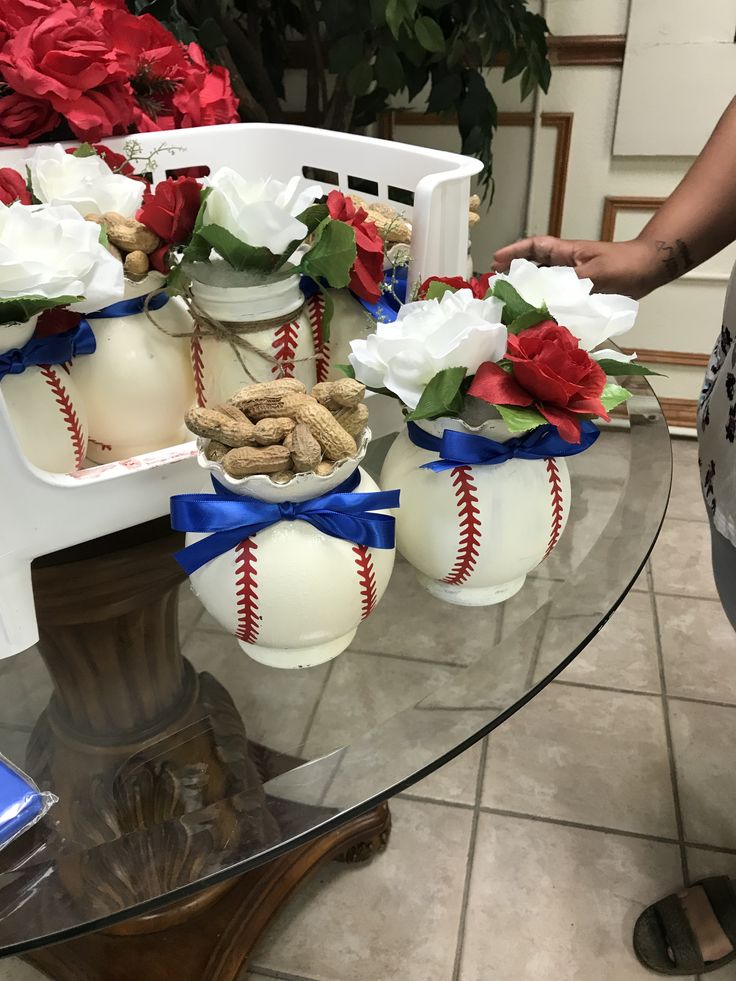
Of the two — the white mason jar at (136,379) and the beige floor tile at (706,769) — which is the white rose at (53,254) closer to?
the white mason jar at (136,379)

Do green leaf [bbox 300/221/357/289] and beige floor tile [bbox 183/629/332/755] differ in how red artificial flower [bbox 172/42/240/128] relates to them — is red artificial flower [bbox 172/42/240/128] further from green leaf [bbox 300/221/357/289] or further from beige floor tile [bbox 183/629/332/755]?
beige floor tile [bbox 183/629/332/755]

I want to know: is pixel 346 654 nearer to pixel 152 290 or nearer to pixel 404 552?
pixel 404 552

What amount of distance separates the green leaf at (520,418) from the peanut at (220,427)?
0.53 feet

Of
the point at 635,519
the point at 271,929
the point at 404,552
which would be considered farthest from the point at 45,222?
the point at 271,929

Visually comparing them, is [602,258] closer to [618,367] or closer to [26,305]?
[618,367]

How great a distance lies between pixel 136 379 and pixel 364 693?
0.29 meters

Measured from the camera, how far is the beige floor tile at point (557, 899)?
1.03 m

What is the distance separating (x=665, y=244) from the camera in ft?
2.93

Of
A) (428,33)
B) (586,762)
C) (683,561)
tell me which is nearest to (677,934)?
(586,762)

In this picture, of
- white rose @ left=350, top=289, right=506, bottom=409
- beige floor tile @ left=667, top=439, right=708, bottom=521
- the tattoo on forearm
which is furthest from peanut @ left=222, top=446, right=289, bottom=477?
beige floor tile @ left=667, top=439, right=708, bottom=521

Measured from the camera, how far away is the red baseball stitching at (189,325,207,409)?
1.90 feet

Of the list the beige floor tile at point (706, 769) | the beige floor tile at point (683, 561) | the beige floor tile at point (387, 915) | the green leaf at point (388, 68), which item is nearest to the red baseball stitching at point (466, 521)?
the beige floor tile at point (387, 915)

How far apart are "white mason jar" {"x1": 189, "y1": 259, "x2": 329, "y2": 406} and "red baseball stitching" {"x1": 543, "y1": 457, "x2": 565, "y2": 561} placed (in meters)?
0.20

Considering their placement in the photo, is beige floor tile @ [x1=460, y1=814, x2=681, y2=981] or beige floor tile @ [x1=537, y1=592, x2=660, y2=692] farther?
beige floor tile @ [x1=537, y1=592, x2=660, y2=692]
